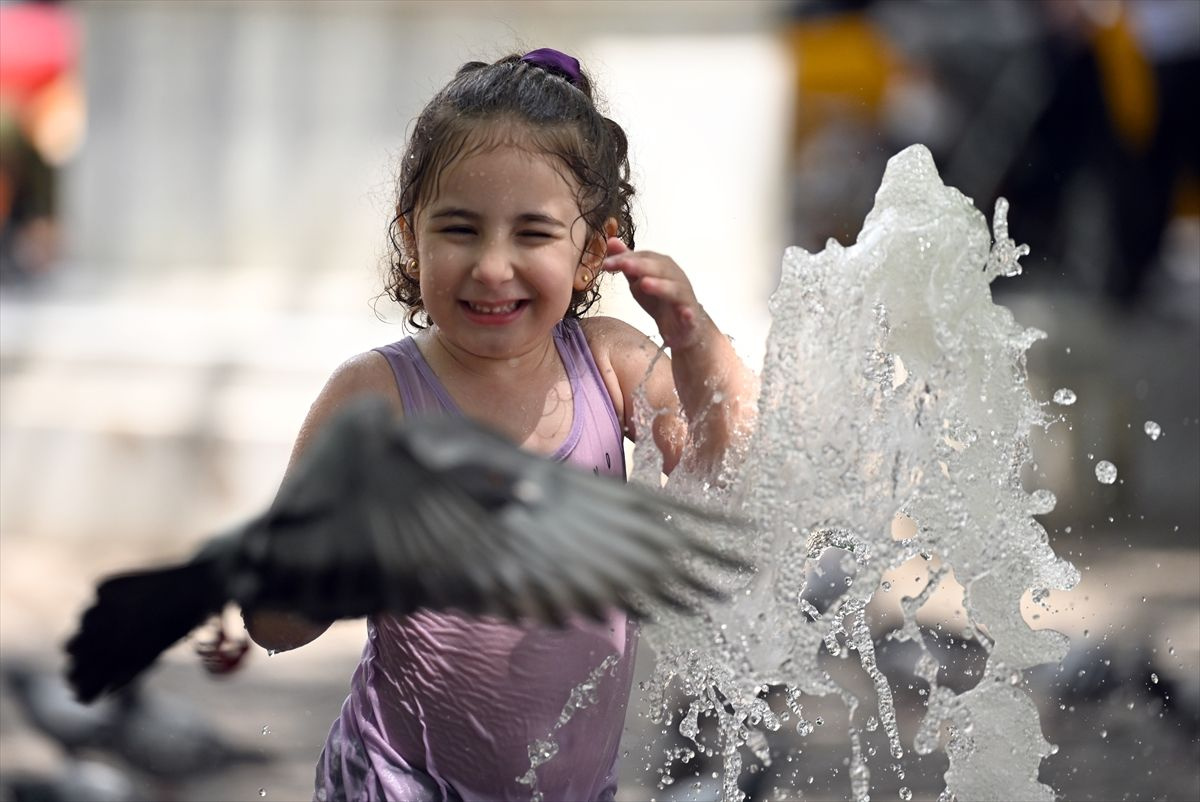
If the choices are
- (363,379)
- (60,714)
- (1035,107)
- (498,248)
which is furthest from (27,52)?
(498,248)

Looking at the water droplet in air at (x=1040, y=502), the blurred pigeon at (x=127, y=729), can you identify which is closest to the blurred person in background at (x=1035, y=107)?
the blurred pigeon at (x=127, y=729)

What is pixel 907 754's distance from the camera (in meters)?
3.57

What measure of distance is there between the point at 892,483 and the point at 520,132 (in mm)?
609

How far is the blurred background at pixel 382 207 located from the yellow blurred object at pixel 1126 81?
14mm

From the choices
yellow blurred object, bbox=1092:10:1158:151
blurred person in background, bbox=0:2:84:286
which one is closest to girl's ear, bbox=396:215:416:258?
yellow blurred object, bbox=1092:10:1158:151

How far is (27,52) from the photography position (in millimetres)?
9211

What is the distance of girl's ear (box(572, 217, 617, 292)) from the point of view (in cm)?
196

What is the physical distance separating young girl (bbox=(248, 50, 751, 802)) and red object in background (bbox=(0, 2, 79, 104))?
26.1 ft

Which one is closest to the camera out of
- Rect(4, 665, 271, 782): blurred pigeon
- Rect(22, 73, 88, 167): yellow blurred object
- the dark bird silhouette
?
the dark bird silhouette

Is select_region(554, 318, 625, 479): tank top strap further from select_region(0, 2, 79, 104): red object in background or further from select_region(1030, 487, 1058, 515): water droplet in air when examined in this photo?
select_region(0, 2, 79, 104): red object in background

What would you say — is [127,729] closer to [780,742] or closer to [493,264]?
[780,742]

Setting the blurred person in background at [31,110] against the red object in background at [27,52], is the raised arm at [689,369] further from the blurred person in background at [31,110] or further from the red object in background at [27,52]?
the red object in background at [27,52]

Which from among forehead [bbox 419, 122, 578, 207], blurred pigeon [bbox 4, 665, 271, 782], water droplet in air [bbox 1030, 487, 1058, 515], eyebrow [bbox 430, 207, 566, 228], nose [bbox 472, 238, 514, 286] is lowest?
blurred pigeon [bbox 4, 665, 271, 782]

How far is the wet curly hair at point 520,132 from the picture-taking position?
6.20 feet
